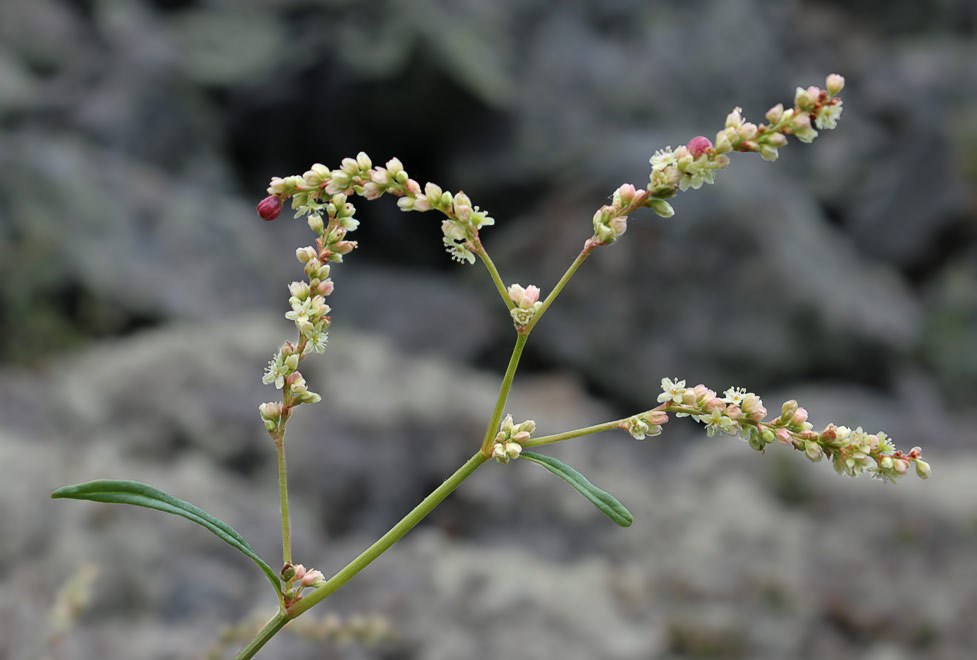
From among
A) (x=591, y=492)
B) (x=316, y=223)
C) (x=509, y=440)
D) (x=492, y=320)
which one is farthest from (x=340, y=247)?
(x=492, y=320)

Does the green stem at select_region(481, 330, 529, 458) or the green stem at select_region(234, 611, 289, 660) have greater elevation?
the green stem at select_region(481, 330, 529, 458)

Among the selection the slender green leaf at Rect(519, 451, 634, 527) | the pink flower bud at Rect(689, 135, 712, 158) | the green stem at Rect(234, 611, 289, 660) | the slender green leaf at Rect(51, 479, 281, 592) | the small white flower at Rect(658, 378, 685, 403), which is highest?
the pink flower bud at Rect(689, 135, 712, 158)

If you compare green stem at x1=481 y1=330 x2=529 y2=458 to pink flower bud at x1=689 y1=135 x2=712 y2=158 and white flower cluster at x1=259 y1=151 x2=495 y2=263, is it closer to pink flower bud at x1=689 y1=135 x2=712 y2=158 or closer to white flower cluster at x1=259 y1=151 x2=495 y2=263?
white flower cluster at x1=259 y1=151 x2=495 y2=263

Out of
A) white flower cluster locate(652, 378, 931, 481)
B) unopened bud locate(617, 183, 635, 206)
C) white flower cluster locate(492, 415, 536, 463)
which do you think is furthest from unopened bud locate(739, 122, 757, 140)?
white flower cluster locate(492, 415, 536, 463)

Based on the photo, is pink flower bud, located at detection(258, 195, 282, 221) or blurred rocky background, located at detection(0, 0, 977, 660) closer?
pink flower bud, located at detection(258, 195, 282, 221)

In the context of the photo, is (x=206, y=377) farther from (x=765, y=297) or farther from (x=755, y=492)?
(x=765, y=297)

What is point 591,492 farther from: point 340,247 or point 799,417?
point 340,247

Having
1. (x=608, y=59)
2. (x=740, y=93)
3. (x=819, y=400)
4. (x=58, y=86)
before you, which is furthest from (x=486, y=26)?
(x=819, y=400)
